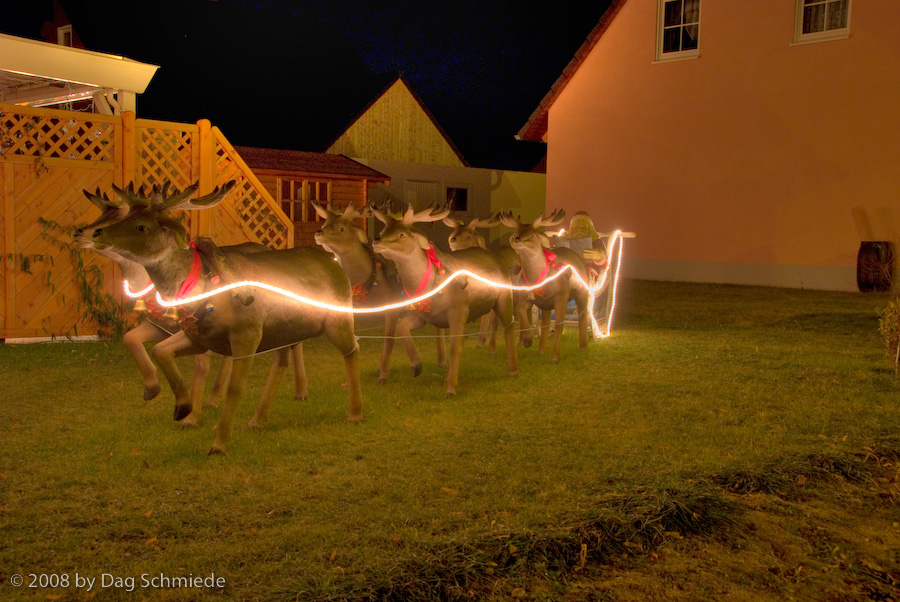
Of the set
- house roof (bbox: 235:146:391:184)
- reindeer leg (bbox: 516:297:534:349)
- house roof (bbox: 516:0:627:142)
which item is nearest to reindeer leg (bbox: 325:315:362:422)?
reindeer leg (bbox: 516:297:534:349)

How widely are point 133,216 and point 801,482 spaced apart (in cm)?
450

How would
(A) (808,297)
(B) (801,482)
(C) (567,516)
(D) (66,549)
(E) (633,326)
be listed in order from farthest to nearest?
(A) (808,297) < (E) (633,326) < (B) (801,482) < (C) (567,516) < (D) (66,549)

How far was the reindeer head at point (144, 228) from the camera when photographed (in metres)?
4.86

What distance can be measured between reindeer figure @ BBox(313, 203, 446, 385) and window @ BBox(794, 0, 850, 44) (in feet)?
43.8

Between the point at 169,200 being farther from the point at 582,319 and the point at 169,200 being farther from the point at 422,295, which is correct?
the point at 582,319

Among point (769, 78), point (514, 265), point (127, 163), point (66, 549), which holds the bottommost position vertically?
point (66, 549)

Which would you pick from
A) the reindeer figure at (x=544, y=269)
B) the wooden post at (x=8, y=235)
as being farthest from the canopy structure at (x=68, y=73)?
the reindeer figure at (x=544, y=269)

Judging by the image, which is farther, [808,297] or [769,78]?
[769,78]

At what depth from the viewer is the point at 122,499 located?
4438mm

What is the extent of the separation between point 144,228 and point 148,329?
3.34 ft

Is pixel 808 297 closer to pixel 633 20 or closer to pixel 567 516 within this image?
pixel 633 20

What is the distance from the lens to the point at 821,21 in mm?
17016

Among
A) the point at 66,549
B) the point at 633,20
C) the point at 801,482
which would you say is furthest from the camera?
the point at 633,20

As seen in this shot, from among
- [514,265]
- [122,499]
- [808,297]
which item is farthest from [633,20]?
[122,499]
